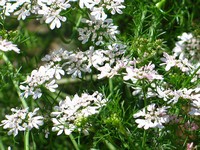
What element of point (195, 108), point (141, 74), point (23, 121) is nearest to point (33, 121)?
point (23, 121)

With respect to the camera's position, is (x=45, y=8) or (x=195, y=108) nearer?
(x=195, y=108)

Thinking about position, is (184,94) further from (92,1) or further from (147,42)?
(92,1)

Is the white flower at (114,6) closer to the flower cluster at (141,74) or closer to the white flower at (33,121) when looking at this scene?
the flower cluster at (141,74)

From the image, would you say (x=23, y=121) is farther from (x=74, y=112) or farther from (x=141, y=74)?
(x=141, y=74)

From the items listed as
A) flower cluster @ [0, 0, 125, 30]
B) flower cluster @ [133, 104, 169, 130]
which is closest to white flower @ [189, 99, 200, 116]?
flower cluster @ [133, 104, 169, 130]

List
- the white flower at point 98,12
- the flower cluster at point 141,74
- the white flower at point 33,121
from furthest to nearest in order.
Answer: the white flower at point 98,12, the white flower at point 33,121, the flower cluster at point 141,74

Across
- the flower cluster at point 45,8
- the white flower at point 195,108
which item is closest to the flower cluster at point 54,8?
the flower cluster at point 45,8

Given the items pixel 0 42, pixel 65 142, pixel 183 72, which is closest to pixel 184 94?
pixel 183 72

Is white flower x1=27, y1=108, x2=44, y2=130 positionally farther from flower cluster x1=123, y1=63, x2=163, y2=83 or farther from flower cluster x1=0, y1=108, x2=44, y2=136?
flower cluster x1=123, y1=63, x2=163, y2=83
